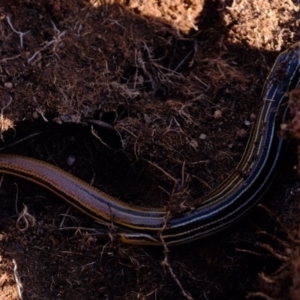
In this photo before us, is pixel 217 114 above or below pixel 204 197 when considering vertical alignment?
above

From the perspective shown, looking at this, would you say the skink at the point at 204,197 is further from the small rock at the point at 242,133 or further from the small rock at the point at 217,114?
the small rock at the point at 217,114

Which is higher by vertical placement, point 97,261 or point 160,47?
point 160,47

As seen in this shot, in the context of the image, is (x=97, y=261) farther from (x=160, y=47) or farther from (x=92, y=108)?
(x=160, y=47)

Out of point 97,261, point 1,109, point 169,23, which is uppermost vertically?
point 169,23

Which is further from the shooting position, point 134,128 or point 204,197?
point 134,128

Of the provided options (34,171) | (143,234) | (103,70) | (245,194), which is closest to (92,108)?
(103,70)

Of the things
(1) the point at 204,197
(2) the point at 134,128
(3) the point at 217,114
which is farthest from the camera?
(3) the point at 217,114

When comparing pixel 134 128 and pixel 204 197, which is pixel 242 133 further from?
pixel 134 128

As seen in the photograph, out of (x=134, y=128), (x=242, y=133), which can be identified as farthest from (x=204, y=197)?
(x=134, y=128)

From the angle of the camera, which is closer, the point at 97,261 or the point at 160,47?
the point at 97,261
